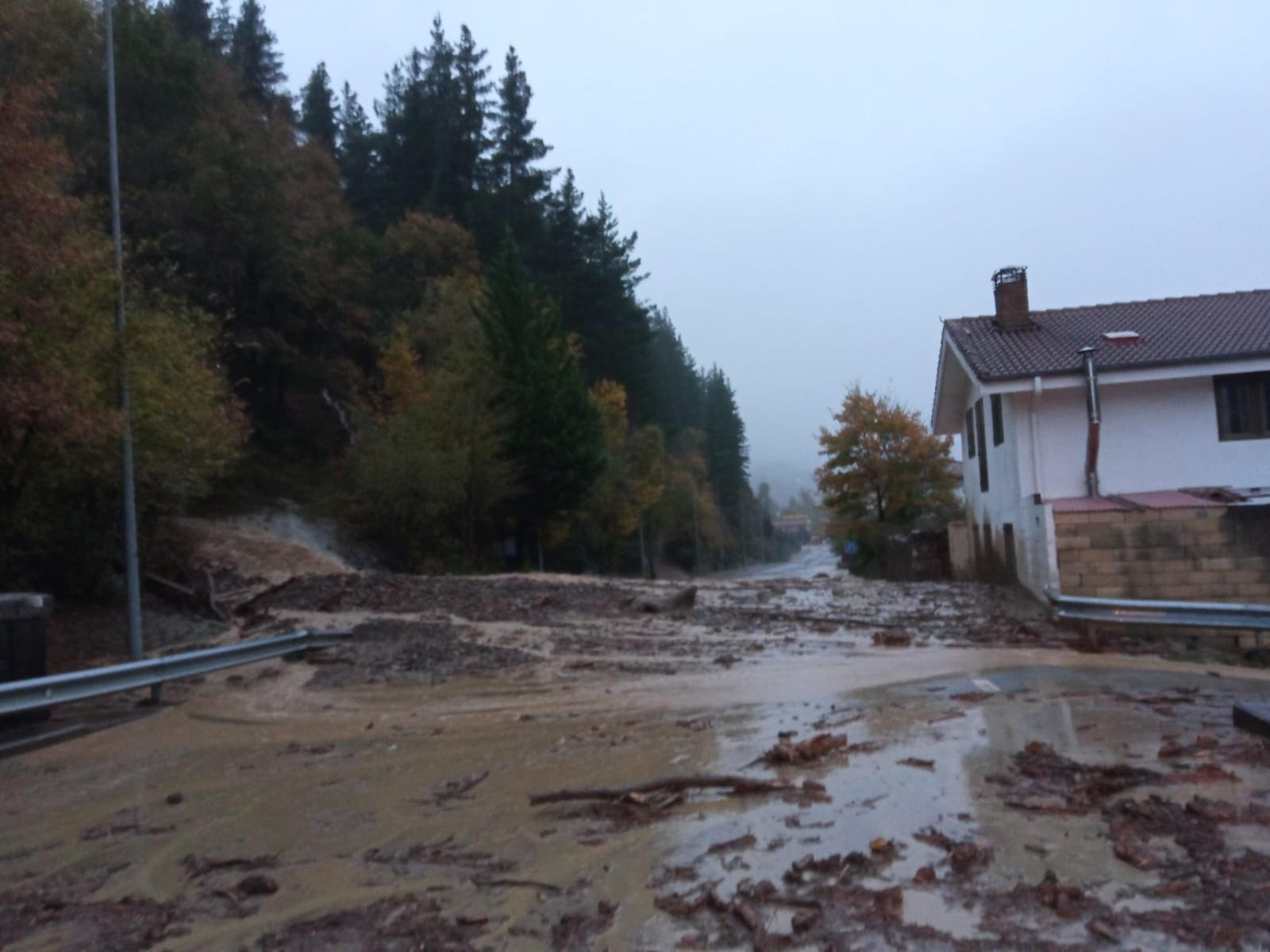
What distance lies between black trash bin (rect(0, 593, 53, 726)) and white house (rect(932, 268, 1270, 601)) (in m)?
14.4

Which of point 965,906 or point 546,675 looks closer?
point 965,906

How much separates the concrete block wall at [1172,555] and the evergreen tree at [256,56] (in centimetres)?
5892

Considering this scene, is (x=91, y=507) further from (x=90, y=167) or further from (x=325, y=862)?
(x=90, y=167)

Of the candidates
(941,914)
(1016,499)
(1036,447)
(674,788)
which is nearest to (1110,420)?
(1036,447)

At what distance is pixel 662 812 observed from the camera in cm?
677

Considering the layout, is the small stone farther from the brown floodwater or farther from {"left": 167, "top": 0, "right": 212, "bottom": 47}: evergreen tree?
{"left": 167, "top": 0, "right": 212, "bottom": 47}: evergreen tree

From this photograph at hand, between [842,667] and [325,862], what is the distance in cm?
797

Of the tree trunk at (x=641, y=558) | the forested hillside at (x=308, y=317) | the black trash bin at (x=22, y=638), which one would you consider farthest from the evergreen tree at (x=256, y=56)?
the black trash bin at (x=22, y=638)

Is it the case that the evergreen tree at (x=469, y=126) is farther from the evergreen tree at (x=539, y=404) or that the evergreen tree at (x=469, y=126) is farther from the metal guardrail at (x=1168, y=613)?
the metal guardrail at (x=1168, y=613)

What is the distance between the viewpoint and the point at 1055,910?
490cm

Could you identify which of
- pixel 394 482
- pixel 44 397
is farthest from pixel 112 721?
pixel 394 482

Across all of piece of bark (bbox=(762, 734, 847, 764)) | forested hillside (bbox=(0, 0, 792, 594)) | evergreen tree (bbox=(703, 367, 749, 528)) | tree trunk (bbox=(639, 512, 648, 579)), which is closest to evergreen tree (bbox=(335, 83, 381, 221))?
forested hillside (bbox=(0, 0, 792, 594))

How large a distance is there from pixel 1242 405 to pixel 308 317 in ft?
116

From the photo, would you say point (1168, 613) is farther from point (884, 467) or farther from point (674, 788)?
point (884, 467)
